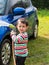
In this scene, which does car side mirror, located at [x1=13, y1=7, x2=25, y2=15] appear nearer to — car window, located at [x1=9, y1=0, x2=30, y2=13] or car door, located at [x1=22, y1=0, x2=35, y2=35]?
car window, located at [x1=9, y1=0, x2=30, y2=13]

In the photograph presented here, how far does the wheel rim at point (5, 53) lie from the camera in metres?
6.41

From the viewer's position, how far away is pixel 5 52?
6.48m

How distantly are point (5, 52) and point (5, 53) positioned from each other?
0.07ft

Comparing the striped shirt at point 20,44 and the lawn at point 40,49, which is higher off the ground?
the striped shirt at point 20,44

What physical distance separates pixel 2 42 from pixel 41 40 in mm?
3377

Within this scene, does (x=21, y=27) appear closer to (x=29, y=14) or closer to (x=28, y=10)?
(x=29, y=14)

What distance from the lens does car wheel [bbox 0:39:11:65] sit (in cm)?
635

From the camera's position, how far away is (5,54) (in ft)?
21.2

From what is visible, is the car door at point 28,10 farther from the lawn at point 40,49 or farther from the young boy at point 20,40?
the young boy at point 20,40

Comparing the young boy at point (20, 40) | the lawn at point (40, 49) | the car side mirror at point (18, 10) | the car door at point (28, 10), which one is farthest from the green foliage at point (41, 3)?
the young boy at point (20, 40)

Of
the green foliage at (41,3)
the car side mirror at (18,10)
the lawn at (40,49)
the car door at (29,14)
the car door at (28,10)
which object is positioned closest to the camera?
the car side mirror at (18,10)

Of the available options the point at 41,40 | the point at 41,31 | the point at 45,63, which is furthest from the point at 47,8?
the point at 45,63

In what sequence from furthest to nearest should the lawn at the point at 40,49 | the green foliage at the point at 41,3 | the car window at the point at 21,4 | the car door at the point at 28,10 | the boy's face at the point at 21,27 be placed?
the green foliage at the point at 41,3 < the car door at the point at 28,10 < the car window at the point at 21,4 < the lawn at the point at 40,49 < the boy's face at the point at 21,27

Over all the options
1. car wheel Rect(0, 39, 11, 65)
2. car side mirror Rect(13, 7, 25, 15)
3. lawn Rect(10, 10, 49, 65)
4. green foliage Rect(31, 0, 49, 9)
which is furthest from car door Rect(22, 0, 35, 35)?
green foliage Rect(31, 0, 49, 9)
